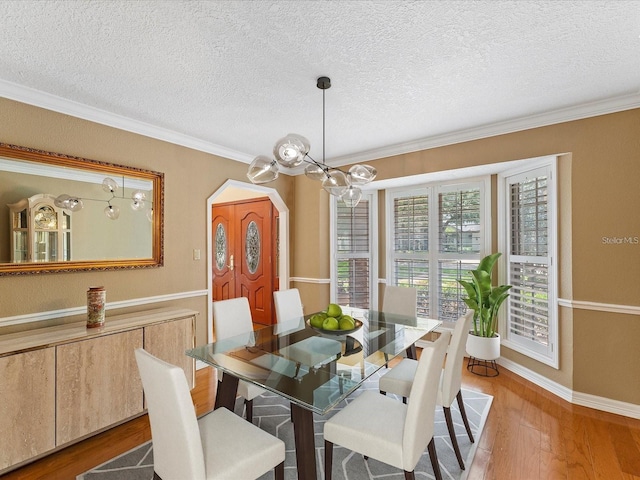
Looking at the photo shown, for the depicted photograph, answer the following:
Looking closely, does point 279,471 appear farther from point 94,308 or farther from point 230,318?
point 94,308

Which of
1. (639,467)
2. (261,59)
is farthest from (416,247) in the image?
(261,59)

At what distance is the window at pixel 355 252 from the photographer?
452 cm

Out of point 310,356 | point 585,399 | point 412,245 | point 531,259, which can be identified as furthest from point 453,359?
point 412,245

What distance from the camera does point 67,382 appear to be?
7.04 ft

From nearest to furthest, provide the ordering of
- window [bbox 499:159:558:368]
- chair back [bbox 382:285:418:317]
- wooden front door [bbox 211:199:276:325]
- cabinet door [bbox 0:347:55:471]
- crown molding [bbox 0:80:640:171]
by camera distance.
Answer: cabinet door [bbox 0:347:55:471] → crown molding [bbox 0:80:640:171] → window [bbox 499:159:558:368] → chair back [bbox 382:285:418:317] → wooden front door [bbox 211:199:276:325]

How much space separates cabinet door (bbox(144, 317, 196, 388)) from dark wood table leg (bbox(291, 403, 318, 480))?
5.23 ft

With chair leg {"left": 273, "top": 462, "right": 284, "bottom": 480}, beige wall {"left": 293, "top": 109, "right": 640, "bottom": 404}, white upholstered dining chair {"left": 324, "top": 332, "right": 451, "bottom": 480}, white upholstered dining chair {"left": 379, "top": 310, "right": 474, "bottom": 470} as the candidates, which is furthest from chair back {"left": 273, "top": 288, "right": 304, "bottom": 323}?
beige wall {"left": 293, "top": 109, "right": 640, "bottom": 404}

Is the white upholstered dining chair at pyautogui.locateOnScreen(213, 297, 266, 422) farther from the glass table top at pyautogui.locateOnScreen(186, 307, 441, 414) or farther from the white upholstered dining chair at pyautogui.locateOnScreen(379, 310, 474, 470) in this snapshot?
the white upholstered dining chair at pyautogui.locateOnScreen(379, 310, 474, 470)

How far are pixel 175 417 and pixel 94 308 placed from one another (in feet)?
5.35

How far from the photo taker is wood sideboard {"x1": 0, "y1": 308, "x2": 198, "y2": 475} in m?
1.93

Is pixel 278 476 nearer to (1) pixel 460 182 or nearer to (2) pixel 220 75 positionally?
(2) pixel 220 75

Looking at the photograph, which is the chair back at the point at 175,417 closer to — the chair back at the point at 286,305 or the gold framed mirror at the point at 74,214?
the chair back at the point at 286,305

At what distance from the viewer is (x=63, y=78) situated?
2.20 metres

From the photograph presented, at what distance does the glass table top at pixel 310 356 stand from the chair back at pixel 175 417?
0.41 m
